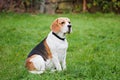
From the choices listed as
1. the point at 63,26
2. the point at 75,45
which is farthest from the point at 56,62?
the point at 75,45

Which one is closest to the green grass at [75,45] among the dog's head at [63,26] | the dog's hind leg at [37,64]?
the dog's hind leg at [37,64]

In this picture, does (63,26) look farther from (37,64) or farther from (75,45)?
(75,45)

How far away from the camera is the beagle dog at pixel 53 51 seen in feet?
16.9

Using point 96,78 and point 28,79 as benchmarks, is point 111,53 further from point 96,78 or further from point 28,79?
point 28,79

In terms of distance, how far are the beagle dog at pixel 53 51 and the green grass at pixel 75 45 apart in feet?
0.48

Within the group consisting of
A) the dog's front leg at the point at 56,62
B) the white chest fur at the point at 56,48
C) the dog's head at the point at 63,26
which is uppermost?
the dog's head at the point at 63,26

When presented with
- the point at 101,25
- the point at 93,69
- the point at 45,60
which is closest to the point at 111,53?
the point at 93,69

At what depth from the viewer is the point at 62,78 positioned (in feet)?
16.2

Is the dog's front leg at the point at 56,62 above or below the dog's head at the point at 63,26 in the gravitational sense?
below

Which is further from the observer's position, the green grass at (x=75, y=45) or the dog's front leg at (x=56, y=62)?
the green grass at (x=75, y=45)

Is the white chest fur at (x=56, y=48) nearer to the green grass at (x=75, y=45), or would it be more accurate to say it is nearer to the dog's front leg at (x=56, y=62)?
the dog's front leg at (x=56, y=62)

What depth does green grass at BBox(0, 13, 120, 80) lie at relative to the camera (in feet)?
17.5

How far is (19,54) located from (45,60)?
200cm

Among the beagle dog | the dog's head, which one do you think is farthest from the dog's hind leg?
the dog's head
